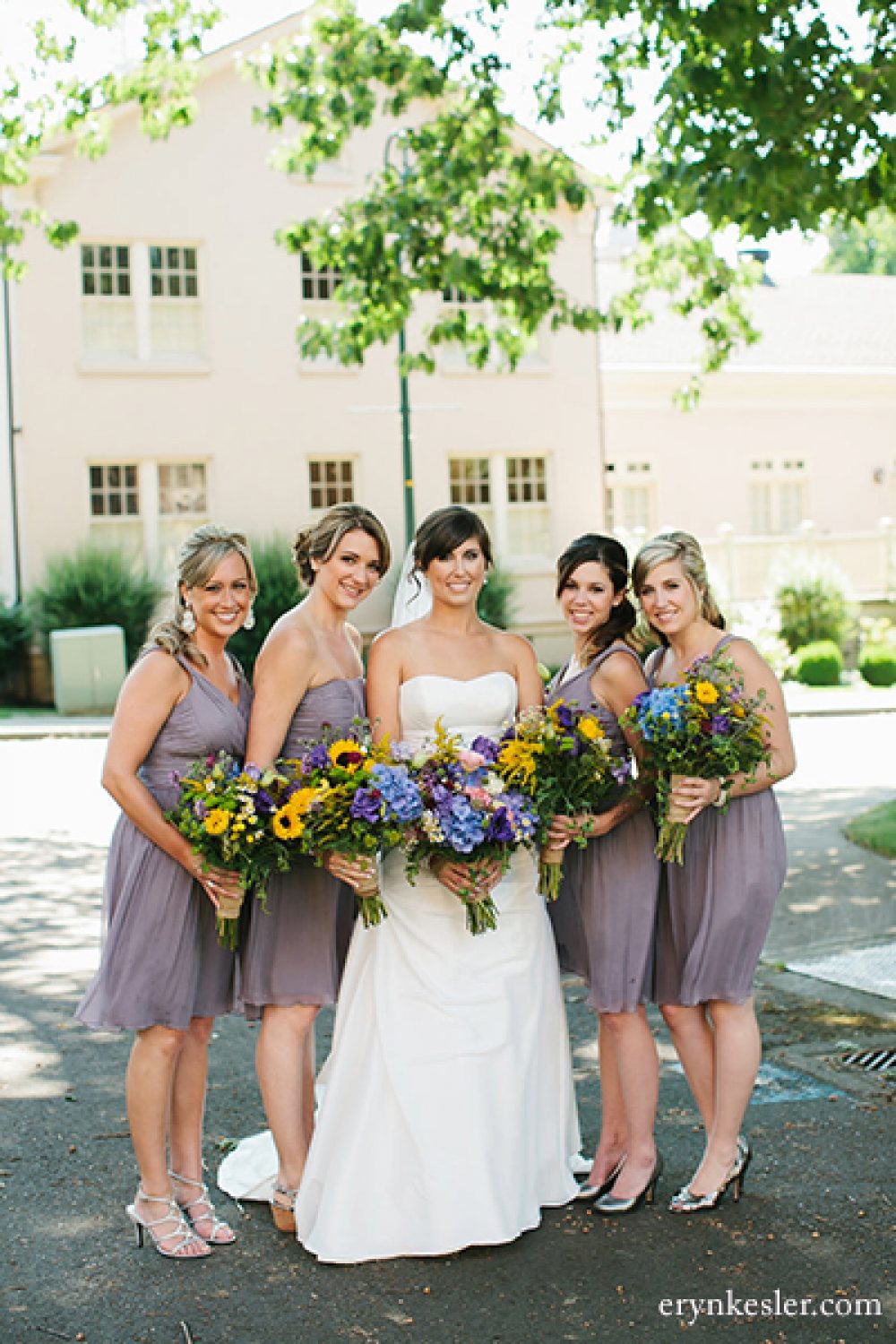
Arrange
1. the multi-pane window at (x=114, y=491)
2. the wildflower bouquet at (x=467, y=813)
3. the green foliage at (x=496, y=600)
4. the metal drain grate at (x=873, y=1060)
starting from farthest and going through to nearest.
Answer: the green foliage at (x=496, y=600)
the multi-pane window at (x=114, y=491)
the metal drain grate at (x=873, y=1060)
the wildflower bouquet at (x=467, y=813)

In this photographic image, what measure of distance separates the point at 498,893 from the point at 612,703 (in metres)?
0.77

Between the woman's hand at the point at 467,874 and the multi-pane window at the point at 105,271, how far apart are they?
934 inches

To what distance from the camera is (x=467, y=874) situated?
475cm

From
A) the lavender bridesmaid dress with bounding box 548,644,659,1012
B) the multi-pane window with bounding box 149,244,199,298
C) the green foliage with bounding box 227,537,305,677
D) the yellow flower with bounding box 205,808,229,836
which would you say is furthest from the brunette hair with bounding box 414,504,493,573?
the multi-pane window with bounding box 149,244,199,298

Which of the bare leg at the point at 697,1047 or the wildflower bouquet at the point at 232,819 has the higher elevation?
the wildflower bouquet at the point at 232,819

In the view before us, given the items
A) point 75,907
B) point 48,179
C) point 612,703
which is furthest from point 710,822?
point 48,179

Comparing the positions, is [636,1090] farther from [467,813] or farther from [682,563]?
[682,563]

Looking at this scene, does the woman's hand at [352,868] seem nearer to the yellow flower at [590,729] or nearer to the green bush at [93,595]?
the yellow flower at [590,729]

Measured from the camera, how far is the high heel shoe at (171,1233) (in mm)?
4688

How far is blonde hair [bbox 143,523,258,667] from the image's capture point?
16.0 feet

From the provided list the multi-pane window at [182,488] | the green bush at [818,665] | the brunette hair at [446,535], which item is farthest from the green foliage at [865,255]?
the brunette hair at [446,535]

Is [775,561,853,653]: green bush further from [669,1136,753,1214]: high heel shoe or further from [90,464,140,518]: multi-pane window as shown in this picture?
[669,1136,753,1214]: high heel shoe

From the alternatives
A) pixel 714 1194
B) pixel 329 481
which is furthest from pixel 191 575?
pixel 329 481

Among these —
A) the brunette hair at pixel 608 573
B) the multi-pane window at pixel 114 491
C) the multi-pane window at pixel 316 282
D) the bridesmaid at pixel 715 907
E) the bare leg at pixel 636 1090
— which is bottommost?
the bare leg at pixel 636 1090
